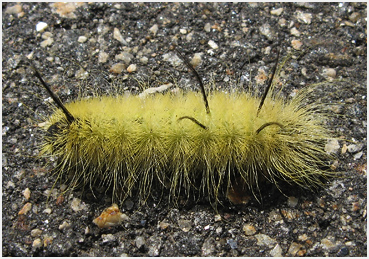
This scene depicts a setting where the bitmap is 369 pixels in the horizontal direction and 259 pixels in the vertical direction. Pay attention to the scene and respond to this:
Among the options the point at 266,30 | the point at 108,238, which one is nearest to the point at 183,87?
the point at 266,30

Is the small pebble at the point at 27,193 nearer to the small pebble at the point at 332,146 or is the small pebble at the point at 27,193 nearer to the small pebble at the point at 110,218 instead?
the small pebble at the point at 110,218

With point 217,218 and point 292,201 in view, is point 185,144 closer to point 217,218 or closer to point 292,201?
point 217,218

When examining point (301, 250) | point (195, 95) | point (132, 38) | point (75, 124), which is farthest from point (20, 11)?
point (301, 250)

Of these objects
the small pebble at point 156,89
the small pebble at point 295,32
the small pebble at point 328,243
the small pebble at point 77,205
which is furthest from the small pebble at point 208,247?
the small pebble at point 295,32

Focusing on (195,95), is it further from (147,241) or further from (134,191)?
(147,241)

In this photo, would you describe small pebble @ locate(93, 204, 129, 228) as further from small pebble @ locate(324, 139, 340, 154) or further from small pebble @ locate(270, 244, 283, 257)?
small pebble @ locate(324, 139, 340, 154)

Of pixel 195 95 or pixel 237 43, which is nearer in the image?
pixel 195 95
